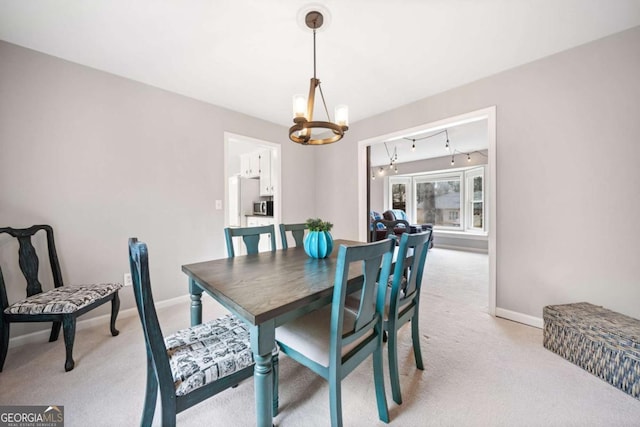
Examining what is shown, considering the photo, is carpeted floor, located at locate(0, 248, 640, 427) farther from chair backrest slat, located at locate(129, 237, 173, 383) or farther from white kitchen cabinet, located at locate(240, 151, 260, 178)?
white kitchen cabinet, located at locate(240, 151, 260, 178)

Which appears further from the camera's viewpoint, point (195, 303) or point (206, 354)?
point (195, 303)

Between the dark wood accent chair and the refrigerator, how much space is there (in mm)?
2630

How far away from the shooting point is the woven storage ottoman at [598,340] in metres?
1.40

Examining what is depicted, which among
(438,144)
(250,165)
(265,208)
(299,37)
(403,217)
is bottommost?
(403,217)

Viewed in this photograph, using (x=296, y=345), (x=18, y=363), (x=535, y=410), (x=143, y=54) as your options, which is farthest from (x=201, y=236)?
(x=535, y=410)

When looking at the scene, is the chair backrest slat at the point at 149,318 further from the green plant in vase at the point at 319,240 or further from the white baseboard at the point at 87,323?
the white baseboard at the point at 87,323

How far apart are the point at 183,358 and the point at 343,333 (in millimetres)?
702

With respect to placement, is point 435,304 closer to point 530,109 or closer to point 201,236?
point 530,109

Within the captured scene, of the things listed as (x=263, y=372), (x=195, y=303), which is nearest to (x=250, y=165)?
(x=195, y=303)

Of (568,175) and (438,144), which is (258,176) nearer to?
(438,144)

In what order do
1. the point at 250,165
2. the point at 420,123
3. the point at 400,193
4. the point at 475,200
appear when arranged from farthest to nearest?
the point at 400,193, the point at 475,200, the point at 250,165, the point at 420,123

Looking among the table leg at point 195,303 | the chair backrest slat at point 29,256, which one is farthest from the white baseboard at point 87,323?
the table leg at point 195,303

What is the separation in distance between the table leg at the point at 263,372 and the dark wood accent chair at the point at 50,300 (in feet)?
5.13

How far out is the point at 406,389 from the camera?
1474 mm
